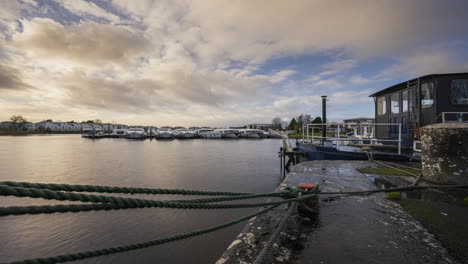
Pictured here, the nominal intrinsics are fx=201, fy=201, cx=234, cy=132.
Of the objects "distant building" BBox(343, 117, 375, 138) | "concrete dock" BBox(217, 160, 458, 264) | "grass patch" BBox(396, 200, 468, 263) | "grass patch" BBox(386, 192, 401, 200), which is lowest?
"concrete dock" BBox(217, 160, 458, 264)

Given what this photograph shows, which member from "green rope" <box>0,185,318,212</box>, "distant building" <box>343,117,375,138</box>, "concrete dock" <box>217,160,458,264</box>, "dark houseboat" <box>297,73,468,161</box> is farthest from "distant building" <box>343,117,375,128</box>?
"green rope" <box>0,185,318,212</box>

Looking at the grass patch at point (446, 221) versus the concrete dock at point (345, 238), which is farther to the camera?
the grass patch at point (446, 221)

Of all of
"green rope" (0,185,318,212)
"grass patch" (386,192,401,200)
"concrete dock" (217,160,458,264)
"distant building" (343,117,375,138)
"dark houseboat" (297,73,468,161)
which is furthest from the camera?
"distant building" (343,117,375,138)

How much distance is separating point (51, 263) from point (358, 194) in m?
5.30

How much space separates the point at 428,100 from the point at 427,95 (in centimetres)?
26

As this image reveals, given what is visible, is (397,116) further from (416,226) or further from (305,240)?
(305,240)

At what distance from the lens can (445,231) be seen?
2.91 metres

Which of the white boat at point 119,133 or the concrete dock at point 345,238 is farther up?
the white boat at point 119,133

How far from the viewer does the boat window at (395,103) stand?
12.4 meters

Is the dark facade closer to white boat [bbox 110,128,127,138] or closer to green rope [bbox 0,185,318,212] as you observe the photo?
green rope [bbox 0,185,318,212]

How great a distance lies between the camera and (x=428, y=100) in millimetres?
10008

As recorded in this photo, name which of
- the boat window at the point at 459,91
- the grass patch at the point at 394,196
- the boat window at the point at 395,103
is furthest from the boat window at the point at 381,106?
the grass patch at the point at 394,196

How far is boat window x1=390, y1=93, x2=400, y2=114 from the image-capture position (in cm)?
1239

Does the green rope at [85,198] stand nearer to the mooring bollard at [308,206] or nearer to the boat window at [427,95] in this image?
the mooring bollard at [308,206]
